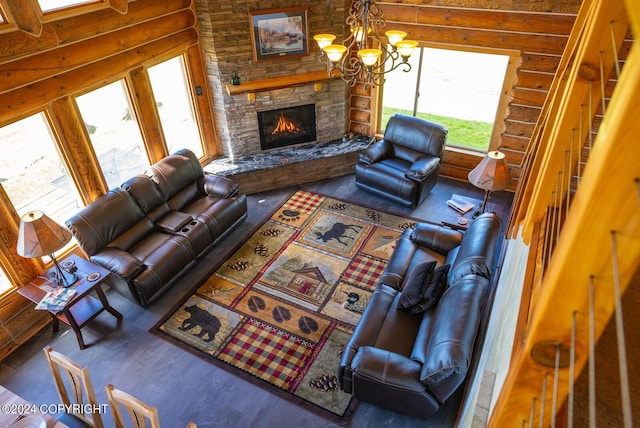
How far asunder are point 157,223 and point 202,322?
1.55 metres

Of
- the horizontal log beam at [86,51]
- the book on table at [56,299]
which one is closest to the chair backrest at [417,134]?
the horizontal log beam at [86,51]

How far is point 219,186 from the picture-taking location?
5.92 m

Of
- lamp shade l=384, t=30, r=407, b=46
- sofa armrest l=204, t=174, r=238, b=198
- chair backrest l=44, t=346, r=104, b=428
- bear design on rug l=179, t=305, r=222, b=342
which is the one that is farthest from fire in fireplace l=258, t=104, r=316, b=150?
chair backrest l=44, t=346, r=104, b=428

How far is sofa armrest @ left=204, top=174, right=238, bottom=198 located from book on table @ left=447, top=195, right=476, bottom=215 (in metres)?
3.18

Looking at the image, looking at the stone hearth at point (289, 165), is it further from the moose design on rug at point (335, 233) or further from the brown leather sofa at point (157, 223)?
the moose design on rug at point (335, 233)

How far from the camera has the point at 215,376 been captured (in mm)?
4180

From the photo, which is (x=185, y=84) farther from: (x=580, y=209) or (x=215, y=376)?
(x=580, y=209)

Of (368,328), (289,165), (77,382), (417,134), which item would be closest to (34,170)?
(77,382)

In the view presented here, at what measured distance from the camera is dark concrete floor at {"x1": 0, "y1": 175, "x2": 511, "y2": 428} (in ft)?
12.5

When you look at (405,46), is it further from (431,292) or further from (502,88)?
(502,88)

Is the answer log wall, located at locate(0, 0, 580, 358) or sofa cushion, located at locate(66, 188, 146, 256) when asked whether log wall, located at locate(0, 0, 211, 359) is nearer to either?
log wall, located at locate(0, 0, 580, 358)

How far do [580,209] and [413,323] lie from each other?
3.30m

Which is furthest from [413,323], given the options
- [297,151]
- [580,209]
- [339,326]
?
[297,151]

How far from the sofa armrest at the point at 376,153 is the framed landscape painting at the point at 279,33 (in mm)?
1789
